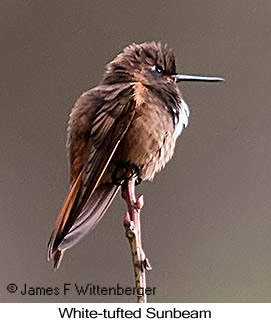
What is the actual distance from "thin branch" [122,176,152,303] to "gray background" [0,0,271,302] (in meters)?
0.03

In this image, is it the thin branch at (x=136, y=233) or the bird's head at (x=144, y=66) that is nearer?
the thin branch at (x=136, y=233)

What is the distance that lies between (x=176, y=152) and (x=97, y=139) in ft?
0.61

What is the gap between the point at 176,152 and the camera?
1557mm

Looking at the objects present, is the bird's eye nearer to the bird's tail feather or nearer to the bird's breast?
the bird's breast

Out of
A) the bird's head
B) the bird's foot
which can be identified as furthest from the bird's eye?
the bird's foot

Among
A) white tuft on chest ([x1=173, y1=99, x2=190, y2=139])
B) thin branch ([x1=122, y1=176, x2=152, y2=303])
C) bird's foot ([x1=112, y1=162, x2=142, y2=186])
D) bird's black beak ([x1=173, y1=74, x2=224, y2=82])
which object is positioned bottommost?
thin branch ([x1=122, y1=176, x2=152, y2=303])

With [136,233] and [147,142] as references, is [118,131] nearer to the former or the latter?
[147,142]

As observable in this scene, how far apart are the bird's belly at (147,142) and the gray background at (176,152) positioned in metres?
0.05

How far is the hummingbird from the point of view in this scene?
1.46 m

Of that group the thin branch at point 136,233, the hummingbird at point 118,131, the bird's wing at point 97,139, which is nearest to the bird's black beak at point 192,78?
the hummingbird at point 118,131

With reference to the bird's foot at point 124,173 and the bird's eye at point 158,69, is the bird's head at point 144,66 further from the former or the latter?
the bird's foot at point 124,173

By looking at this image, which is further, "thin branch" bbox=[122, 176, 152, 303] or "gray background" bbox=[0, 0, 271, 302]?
"gray background" bbox=[0, 0, 271, 302]

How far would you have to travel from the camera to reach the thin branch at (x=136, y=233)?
1.41 m

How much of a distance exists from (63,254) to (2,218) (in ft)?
0.52
